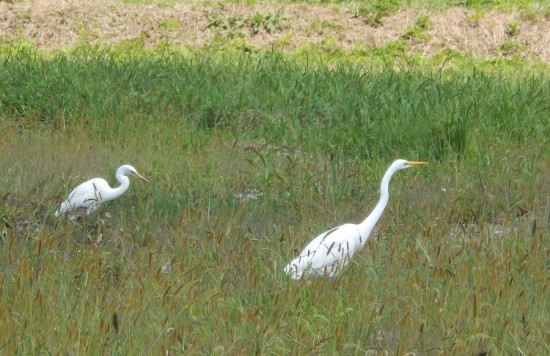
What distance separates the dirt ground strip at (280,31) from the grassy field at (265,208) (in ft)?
8.65

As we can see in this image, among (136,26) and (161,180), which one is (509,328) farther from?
(136,26)

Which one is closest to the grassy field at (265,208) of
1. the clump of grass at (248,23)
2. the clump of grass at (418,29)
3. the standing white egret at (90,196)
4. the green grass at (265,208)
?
the green grass at (265,208)

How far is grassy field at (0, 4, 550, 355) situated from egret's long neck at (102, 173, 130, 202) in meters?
0.16

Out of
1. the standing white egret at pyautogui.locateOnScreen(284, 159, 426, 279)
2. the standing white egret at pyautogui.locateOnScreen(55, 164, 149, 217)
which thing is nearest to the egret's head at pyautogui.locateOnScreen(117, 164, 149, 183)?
the standing white egret at pyautogui.locateOnScreen(55, 164, 149, 217)

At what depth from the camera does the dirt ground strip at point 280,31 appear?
14.2 metres

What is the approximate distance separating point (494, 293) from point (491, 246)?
0.82 m

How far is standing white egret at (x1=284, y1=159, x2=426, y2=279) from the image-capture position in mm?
4863

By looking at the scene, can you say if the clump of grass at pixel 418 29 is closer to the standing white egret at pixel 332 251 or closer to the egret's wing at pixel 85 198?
the egret's wing at pixel 85 198

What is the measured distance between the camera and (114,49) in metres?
14.2

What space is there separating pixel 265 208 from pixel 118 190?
981 mm

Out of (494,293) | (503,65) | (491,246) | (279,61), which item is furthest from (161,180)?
(503,65)

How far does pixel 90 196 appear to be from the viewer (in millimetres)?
6500

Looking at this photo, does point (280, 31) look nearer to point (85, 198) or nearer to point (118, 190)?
point (118, 190)

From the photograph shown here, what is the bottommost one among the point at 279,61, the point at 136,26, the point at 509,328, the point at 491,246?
the point at 136,26
